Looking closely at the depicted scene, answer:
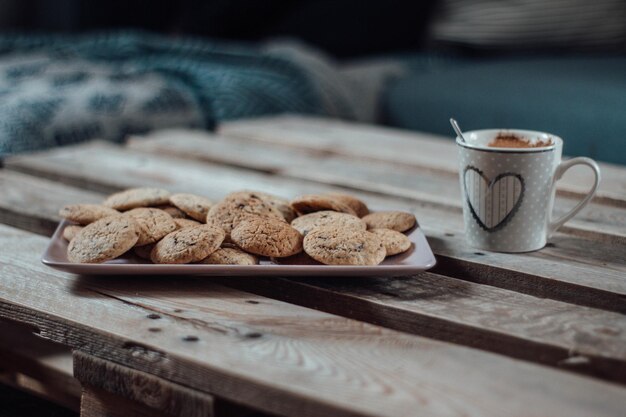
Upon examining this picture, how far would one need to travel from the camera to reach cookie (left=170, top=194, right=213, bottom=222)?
0.70 m

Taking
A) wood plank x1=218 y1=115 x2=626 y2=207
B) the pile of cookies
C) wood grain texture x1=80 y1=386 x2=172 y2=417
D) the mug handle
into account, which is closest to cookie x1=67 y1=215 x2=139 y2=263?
the pile of cookies

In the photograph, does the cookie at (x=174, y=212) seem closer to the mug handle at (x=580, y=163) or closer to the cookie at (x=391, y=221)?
the cookie at (x=391, y=221)

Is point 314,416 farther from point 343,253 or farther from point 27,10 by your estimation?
point 27,10

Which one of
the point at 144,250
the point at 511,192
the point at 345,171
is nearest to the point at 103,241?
the point at 144,250

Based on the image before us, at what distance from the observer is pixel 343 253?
60cm

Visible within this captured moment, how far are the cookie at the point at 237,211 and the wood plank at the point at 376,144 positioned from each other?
385 mm

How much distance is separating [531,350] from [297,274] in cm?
19

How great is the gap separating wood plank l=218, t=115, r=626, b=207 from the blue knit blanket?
0.37ft

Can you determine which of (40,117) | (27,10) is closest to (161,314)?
(40,117)

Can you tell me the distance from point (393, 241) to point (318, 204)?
99 millimetres

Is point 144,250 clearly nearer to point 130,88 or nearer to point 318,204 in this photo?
point 318,204

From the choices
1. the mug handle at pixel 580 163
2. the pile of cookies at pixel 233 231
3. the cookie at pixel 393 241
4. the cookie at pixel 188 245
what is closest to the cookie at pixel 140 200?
the pile of cookies at pixel 233 231

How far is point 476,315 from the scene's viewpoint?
0.56 metres

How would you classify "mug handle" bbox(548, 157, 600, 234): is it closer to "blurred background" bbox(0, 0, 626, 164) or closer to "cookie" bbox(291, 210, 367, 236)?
"cookie" bbox(291, 210, 367, 236)
